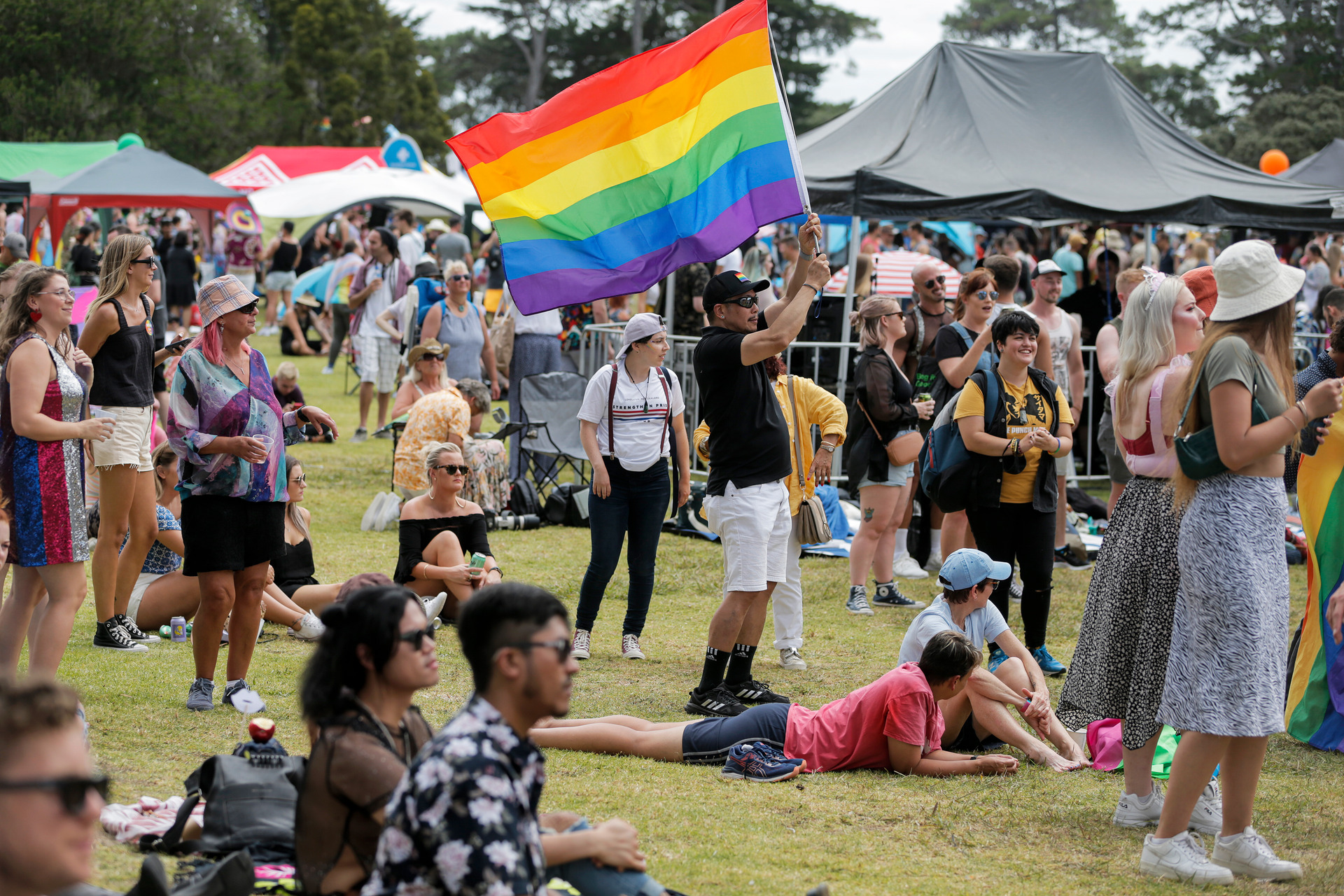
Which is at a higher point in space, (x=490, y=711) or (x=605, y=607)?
(x=490, y=711)

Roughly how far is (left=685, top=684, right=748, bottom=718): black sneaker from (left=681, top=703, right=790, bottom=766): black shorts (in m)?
0.47

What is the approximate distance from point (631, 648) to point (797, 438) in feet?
4.86

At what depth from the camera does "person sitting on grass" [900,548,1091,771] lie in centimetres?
531

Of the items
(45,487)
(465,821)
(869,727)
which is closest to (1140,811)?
(869,727)

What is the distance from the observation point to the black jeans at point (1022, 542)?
642 cm

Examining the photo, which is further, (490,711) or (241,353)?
(241,353)

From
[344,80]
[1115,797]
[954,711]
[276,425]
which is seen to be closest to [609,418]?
[276,425]

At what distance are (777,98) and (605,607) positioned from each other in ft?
11.6

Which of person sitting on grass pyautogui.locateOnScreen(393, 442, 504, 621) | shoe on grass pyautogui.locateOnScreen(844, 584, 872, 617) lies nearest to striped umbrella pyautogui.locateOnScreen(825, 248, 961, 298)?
shoe on grass pyautogui.locateOnScreen(844, 584, 872, 617)

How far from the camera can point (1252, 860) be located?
397cm

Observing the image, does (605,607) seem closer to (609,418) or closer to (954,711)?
(609,418)

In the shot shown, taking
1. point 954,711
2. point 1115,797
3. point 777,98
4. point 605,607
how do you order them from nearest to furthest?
point 1115,797 < point 954,711 < point 777,98 < point 605,607

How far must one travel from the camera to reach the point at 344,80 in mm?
47781

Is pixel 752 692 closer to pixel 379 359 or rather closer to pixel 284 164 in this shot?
pixel 379 359
